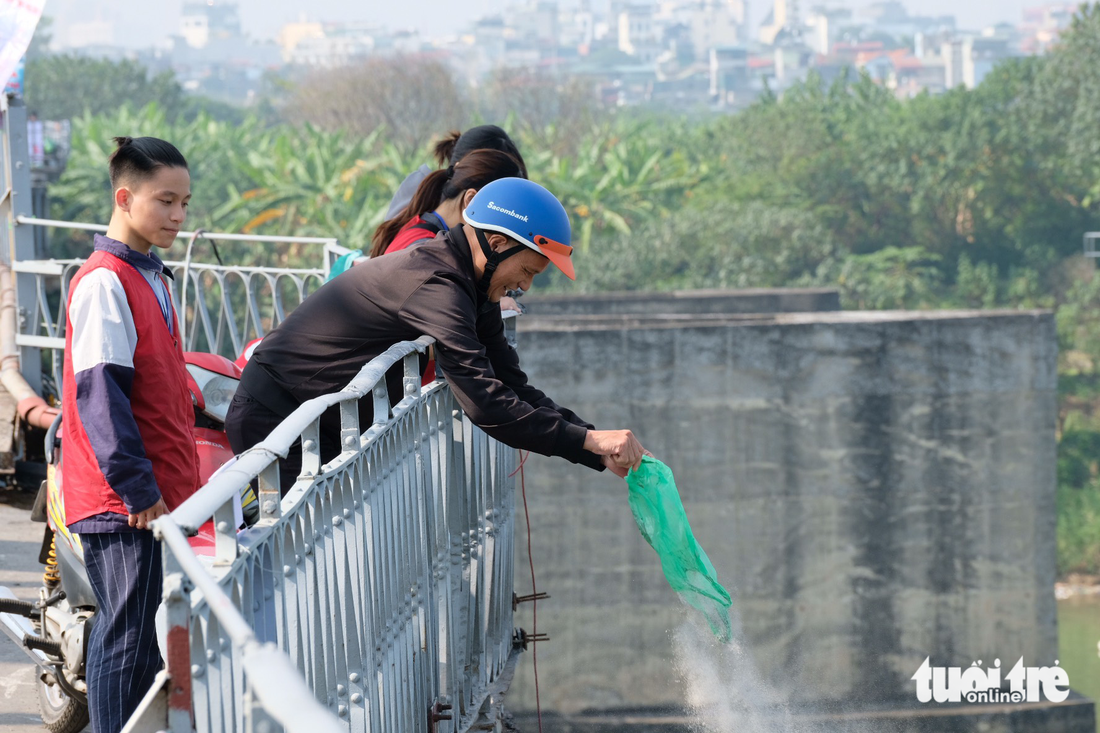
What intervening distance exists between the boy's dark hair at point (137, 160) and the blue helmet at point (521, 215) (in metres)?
0.82

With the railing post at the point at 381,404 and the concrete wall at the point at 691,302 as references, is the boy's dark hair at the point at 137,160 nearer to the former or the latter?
the railing post at the point at 381,404

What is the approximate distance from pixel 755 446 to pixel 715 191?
1266 inches

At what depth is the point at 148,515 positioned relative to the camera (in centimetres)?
265

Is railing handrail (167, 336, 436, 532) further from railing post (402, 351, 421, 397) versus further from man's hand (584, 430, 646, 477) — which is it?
man's hand (584, 430, 646, 477)

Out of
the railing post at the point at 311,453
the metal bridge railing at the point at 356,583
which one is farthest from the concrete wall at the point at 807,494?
the railing post at the point at 311,453

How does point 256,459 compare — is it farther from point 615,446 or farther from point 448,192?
point 448,192

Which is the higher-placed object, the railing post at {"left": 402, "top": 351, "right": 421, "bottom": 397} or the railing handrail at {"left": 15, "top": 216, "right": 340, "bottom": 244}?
the railing handrail at {"left": 15, "top": 216, "right": 340, "bottom": 244}

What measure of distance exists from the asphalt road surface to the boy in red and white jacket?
5.41ft

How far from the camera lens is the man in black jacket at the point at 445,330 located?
3.12m

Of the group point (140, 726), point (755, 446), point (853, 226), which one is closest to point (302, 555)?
point (140, 726)

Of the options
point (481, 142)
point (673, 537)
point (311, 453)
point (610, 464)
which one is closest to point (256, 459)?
point (311, 453)

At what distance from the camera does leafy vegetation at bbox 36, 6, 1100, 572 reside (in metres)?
33.0

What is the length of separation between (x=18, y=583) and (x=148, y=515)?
10.2 ft

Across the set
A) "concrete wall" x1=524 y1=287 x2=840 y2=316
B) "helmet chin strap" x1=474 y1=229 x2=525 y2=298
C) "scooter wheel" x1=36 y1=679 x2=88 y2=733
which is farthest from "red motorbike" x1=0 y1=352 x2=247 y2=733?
"concrete wall" x1=524 y1=287 x2=840 y2=316
